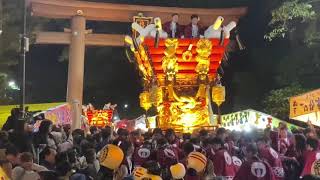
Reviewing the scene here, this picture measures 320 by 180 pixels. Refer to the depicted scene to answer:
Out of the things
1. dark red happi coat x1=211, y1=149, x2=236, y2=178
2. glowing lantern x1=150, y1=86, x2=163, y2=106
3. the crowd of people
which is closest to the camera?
the crowd of people

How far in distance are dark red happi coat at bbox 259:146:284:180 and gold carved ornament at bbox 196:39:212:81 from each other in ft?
25.7

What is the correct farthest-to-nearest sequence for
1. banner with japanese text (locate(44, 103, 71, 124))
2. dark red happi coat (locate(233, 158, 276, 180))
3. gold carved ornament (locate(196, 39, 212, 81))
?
gold carved ornament (locate(196, 39, 212, 81)) < banner with japanese text (locate(44, 103, 71, 124)) < dark red happi coat (locate(233, 158, 276, 180))

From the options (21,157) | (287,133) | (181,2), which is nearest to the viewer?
(21,157)

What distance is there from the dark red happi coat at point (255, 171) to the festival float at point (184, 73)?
856 cm

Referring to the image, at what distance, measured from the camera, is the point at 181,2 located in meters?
21.8

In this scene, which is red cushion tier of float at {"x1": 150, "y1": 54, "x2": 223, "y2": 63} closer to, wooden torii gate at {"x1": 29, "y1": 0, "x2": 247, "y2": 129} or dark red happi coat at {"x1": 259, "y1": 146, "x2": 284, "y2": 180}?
wooden torii gate at {"x1": 29, "y1": 0, "x2": 247, "y2": 129}

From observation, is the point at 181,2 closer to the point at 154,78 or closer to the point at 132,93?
the point at 154,78

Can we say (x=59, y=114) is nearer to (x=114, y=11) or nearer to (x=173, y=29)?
(x=173, y=29)

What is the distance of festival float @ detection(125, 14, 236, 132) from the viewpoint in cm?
1501

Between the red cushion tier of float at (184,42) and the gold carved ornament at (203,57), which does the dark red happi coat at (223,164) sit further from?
the red cushion tier of float at (184,42)

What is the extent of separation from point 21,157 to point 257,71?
17908mm

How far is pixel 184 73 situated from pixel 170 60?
80 centimetres

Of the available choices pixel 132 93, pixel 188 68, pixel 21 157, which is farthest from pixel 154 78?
pixel 132 93

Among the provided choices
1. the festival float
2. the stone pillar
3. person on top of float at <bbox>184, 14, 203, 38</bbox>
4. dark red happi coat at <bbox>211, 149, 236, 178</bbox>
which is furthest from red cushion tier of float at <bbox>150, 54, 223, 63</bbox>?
dark red happi coat at <bbox>211, 149, 236, 178</bbox>
